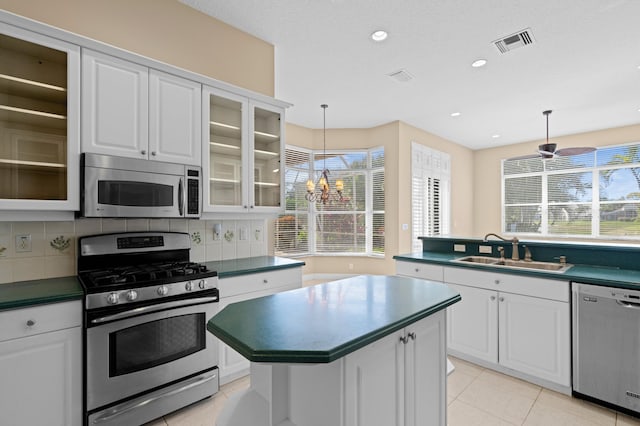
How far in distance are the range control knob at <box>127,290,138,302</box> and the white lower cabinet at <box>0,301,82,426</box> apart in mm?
254

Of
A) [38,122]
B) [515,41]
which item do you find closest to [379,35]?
[515,41]

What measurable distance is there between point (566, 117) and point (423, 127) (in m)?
2.44

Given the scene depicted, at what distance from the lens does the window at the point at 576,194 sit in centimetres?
604

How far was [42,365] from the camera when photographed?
65.7 inches

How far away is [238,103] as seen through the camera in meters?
2.81

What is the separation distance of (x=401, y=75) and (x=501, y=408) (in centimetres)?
357

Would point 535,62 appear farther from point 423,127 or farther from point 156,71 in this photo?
point 156,71

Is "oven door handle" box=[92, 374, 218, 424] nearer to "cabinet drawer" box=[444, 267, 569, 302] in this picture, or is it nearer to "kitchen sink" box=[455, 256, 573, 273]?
"cabinet drawer" box=[444, 267, 569, 302]

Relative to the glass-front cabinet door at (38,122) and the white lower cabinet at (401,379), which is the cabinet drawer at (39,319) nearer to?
the glass-front cabinet door at (38,122)

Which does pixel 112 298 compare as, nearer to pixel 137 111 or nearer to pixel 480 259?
pixel 137 111

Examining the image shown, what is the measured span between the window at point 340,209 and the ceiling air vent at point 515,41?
2956mm

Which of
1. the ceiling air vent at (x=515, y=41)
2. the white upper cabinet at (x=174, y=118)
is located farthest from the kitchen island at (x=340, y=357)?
the ceiling air vent at (x=515, y=41)

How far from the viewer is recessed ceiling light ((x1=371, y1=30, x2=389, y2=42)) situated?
297cm

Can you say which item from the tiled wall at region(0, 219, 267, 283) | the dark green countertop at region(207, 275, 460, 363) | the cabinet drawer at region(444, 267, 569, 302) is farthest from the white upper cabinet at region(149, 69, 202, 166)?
the cabinet drawer at region(444, 267, 569, 302)
